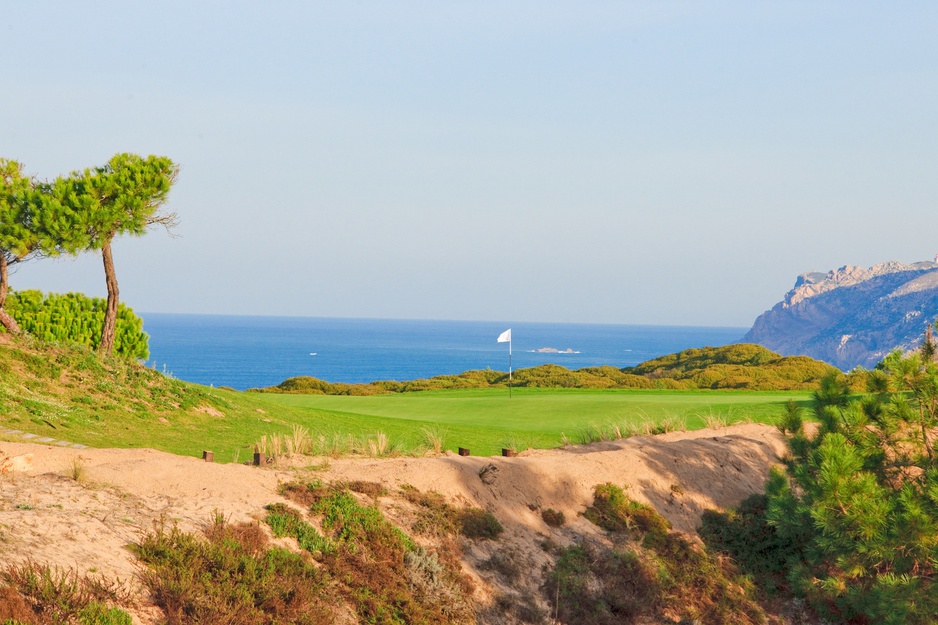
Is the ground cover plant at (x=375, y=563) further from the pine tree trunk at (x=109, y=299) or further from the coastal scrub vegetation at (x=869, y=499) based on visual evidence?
the pine tree trunk at (x=109, y=299)

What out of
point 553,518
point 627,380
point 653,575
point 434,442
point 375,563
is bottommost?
point 653,575

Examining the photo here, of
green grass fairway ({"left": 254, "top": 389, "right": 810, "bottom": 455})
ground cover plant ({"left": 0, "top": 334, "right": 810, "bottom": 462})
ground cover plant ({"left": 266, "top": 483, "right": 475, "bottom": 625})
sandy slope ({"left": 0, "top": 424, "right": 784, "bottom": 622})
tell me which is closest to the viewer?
sandy slope ({"left": 0, "top": 424, "right": 784, "bottom": 622})

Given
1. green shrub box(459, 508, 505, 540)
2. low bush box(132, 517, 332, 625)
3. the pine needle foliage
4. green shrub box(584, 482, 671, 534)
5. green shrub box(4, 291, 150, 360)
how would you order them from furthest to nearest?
green shrub box(4, 291, 150, 360)
green shrub box(584, 482, 671, 534)
green shrub box(459, 508, 505, 540)
the pine needle foliage
low bush box(132, 517, 332, 625)

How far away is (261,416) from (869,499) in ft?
49.1

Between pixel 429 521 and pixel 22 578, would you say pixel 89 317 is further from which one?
pixel 22 578

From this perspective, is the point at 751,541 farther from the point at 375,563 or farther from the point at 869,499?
the point at 375,563

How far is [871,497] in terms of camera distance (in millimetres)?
9711

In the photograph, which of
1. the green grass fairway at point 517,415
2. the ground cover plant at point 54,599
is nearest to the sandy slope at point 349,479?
the ground cover plant at point 54,599

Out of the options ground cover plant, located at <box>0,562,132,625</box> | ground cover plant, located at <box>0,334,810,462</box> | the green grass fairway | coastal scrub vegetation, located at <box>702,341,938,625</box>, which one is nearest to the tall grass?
ground cover plant, located at <box>0,334,810,462</box>

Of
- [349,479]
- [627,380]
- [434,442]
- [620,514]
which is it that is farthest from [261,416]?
[627,380]

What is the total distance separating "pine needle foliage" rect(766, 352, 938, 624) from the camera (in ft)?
31.4

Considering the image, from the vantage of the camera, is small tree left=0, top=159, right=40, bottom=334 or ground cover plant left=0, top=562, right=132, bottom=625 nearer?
ground cover plant left=0, top=562, right=132, bottom=625

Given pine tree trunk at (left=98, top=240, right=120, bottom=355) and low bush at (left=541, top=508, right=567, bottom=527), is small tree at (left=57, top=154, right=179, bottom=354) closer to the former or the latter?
pine tree trunk at (left=98, top=240, right=120, bottom=355)

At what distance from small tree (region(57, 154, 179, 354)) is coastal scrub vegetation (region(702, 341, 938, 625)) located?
18.9 metres
